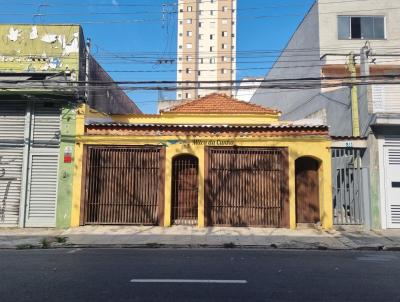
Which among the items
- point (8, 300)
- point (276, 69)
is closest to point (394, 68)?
point (276, 69)

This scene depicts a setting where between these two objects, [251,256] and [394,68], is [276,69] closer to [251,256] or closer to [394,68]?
[394,68]

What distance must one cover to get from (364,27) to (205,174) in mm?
20013

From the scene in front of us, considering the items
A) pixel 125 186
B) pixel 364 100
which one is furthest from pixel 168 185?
pixel 364 100

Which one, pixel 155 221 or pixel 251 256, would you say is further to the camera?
pixel 155 221

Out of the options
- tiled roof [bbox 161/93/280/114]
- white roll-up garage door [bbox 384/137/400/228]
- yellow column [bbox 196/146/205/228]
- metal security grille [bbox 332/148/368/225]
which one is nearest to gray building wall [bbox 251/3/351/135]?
tiled roof [bbox 161/93/280/114]

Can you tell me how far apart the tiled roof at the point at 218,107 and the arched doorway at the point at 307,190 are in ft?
21.2

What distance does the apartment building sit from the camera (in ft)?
47.3

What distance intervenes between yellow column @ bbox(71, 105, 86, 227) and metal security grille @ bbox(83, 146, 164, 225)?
0.84 feet

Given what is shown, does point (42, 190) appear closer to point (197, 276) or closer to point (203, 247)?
point (203, 247)

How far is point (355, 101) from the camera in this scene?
16.4m

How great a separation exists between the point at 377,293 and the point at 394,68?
2343 centimetres

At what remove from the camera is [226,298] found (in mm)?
5727

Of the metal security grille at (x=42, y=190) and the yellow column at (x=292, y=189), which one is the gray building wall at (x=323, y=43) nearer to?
the yellow column at (x=292, y=189)

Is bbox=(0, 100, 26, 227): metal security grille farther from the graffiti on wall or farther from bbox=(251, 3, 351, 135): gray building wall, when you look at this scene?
bbox=(251, 3, 351, 135): gray building wall
